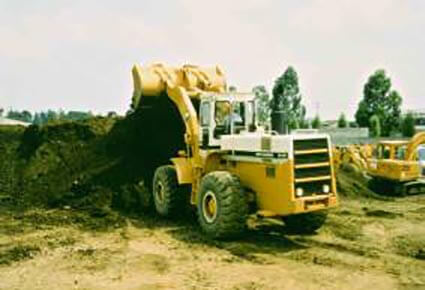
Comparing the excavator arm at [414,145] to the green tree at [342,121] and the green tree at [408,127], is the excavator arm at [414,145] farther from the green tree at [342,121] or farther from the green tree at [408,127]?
the green tree at [342,121]

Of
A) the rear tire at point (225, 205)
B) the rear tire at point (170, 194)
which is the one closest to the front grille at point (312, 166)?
the rear tire at point (225, 205)

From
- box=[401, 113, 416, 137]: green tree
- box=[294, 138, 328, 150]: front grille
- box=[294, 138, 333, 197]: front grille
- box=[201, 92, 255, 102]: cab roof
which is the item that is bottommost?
box=[294, 138, 333, 197]: front grille

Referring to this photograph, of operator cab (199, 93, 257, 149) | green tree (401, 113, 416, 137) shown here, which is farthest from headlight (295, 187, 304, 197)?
green tree (401, 113, 416, 137)

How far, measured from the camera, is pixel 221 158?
1151 cm

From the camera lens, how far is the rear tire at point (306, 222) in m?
11.0

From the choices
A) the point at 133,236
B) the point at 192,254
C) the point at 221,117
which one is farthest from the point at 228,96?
→ the point at 192,254

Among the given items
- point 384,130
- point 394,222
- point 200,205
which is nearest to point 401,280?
point 200,205

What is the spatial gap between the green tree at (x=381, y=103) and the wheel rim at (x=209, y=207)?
42751mm

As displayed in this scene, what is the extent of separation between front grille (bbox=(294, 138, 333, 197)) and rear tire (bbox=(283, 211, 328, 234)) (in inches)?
40.4

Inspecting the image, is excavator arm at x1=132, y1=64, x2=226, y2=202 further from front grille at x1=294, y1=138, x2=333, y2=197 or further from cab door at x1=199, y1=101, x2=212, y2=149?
front grille at x1=294, y1=138, x2=333, y2=197

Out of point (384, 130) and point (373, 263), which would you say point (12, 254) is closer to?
→ point (373, 263)

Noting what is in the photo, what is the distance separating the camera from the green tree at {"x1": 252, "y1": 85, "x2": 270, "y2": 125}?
12.3 meters

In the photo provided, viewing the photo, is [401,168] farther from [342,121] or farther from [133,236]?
[342,121]

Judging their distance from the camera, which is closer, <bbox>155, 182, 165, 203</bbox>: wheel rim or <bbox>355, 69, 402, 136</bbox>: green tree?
<bbox>155, 182, 165, 203</bbox>: wheel rim
